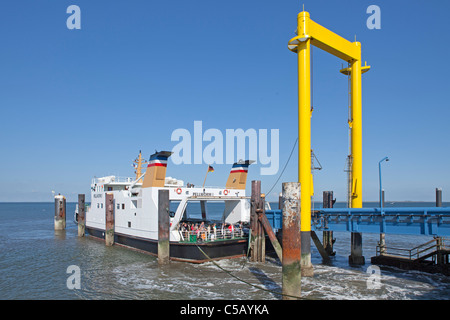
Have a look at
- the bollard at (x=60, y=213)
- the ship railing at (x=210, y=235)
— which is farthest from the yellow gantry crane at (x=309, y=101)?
the bollard at (x=60, y=213)

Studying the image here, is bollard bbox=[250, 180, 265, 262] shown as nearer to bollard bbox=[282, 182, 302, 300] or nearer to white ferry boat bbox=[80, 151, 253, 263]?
white ferry boat bbox=[80, 151, 253, 263]

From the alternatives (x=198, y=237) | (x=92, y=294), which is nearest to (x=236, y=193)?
(x=198, y=237)

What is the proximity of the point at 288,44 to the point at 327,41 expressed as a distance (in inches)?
114

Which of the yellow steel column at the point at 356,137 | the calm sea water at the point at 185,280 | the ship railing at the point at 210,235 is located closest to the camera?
the calm sea water at the point at 185,280

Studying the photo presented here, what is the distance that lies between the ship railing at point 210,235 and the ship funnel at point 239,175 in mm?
5426

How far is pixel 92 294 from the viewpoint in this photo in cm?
1661

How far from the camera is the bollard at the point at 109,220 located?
100 ft

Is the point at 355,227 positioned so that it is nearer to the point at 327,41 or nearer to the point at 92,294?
the point at 327,41

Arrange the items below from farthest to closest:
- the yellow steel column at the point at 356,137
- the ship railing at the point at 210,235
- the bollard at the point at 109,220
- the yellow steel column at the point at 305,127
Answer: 1. the bollard at the point at 109,220
2. the ship railing at the point at 210,235
3. the yellow steel column at the point at 356,137
4. the yellow steel column at the point at 305,127

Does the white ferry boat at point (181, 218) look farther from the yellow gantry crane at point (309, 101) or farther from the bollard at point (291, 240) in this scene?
the bollard at point (291, 240)

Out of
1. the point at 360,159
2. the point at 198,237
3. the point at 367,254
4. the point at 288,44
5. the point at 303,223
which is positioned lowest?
the point at 367,254

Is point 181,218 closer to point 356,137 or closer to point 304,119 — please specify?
point 304,119

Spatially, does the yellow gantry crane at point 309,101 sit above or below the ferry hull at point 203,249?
Answer: above

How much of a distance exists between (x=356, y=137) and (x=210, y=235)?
1203 cm
